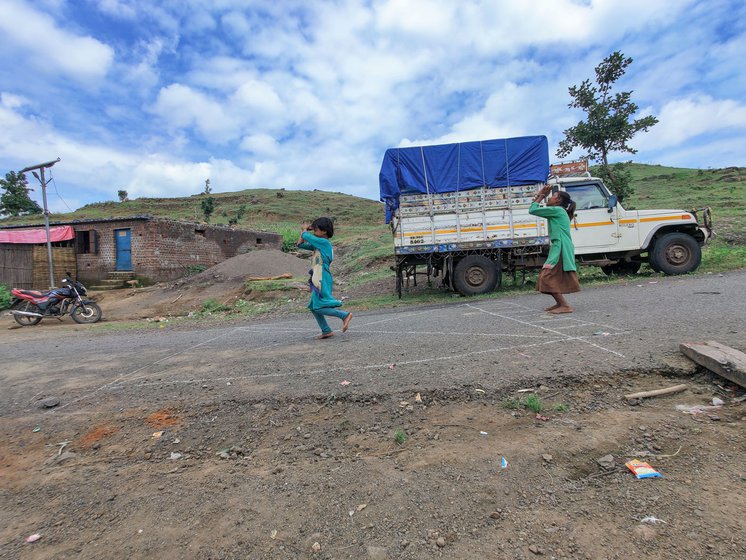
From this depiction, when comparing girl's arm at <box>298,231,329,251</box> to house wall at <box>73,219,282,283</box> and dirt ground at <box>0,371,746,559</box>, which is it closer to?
dirt ground at <box>0,371,746,559</box>

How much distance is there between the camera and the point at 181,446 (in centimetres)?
281

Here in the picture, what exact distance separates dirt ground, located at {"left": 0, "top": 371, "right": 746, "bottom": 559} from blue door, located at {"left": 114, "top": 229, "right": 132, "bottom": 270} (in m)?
16.9

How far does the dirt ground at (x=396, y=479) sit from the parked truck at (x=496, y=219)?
6.47 meters

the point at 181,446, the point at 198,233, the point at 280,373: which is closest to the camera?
the point at 181,446

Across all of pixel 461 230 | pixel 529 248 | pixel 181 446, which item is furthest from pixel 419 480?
pixel 529 248

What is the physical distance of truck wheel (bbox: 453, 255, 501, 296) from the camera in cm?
955

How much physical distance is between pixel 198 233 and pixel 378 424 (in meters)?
19.7

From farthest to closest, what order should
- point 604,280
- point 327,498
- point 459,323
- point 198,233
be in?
1. point 198,233
2. point 604,280
3. point 459,323
4. point 327,498

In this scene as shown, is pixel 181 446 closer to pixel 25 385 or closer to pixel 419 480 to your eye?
pixel 419 480

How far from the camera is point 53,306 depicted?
11.4m

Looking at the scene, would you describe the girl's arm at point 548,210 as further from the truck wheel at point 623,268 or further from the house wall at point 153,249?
the house wall at point 153,249

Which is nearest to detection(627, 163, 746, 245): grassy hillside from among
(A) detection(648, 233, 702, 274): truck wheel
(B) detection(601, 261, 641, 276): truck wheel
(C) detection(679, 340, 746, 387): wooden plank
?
(B) detection(601, 261, 641, 276): truck wheel

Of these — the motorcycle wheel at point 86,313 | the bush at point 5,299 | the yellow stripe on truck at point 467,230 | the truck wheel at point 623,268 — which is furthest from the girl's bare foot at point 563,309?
the bush at point 5,299

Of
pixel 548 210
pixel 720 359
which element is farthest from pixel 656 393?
pixel 548 210
